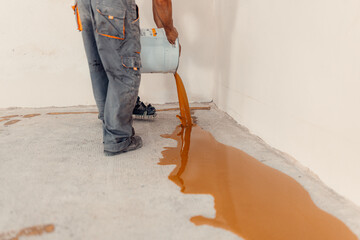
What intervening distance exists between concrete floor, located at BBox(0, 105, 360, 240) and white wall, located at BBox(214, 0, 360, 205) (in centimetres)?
10

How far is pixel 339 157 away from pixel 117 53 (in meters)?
1.00

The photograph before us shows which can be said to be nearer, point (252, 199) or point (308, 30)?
point (252, 199)

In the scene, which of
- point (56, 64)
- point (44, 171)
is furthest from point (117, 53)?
point (56, 64)

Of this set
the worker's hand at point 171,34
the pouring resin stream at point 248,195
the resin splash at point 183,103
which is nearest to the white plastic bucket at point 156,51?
the worker's hand at point 171,34

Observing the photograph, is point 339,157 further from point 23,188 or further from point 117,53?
point 23,188

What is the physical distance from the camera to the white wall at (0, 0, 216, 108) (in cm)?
225

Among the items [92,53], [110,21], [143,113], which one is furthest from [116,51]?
[143,113]

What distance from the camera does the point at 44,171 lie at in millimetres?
1154

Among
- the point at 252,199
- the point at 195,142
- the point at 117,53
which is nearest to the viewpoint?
the point at 252,199

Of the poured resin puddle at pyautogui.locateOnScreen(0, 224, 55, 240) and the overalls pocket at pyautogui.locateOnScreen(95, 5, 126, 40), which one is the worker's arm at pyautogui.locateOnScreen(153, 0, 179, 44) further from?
the poured resin puddle at pyautogui.locateOnScreen(0, 224, 55, 240)

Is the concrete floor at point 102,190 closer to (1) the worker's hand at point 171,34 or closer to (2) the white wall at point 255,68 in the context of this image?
(2) the white wall at point 255,68

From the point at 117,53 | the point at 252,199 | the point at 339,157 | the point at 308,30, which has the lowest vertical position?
the point at 252,199

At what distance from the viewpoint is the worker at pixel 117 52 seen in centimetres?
118

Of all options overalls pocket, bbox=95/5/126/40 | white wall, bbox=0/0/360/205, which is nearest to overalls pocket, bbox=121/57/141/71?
overalls pocket, bbox=95/5/126/40
